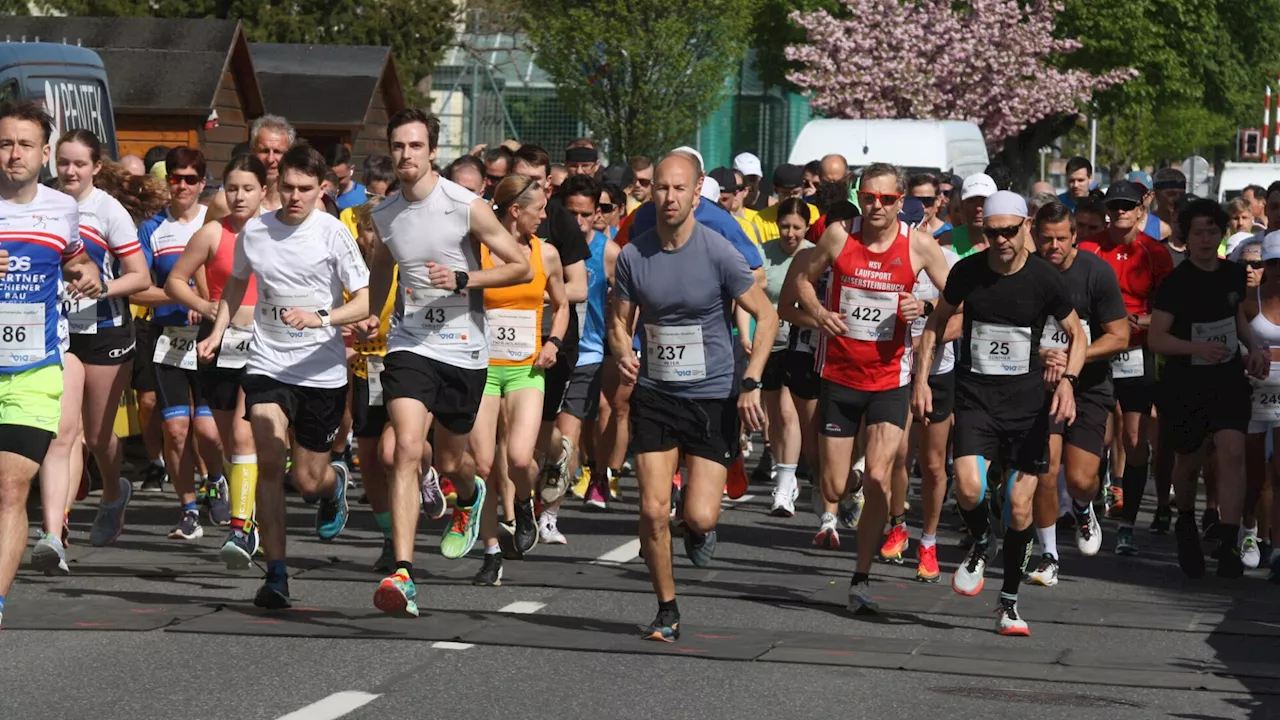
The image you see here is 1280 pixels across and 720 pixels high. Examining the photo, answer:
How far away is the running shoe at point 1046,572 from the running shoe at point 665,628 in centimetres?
272

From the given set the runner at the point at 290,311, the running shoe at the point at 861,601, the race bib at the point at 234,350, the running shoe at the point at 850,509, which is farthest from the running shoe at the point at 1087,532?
the race bib at the point at 234,350

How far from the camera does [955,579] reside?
10234mm

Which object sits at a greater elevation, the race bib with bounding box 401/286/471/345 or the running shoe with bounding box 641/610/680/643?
the race bib with bounding box 401/286/471/345

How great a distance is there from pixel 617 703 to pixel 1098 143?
77135 millimetres

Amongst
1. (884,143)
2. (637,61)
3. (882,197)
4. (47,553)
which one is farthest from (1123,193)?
(637,61)

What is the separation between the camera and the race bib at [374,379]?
11203 mm

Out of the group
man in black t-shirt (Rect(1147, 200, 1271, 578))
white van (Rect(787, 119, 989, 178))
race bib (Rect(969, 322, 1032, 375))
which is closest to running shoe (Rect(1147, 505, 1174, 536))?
man in black t-shirt (Rect(1147, 200, 1271, 578))

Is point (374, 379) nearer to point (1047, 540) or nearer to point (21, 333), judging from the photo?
point (21, 333)

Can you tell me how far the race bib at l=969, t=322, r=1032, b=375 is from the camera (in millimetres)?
10062

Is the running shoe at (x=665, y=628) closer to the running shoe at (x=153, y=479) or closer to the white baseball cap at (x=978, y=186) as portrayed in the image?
the white baseball cap at (x=978, y=186)

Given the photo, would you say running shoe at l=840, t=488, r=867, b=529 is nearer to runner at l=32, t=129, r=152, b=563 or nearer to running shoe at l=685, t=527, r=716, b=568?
running shoe at l=685, t=527, r=716, b=568

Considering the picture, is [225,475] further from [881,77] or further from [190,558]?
[881,77]

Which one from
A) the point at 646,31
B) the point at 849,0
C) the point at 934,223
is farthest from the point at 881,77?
the point at 934,223

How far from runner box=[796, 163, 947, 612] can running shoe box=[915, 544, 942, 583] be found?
0.96 m
